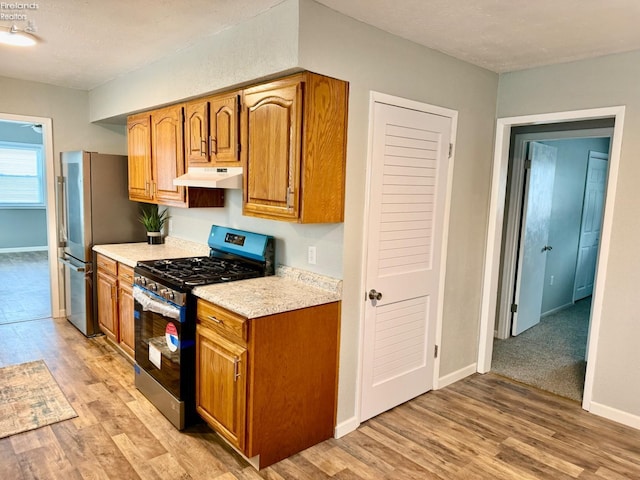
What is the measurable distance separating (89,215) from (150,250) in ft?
2.32

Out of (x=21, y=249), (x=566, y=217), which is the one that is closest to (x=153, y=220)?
(x=566, y=217)

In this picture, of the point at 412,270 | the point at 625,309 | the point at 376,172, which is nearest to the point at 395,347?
the point at 412,270

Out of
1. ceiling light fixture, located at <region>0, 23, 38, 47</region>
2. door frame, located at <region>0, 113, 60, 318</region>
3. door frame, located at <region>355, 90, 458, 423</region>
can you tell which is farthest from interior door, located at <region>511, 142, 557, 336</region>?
door frame, located at <region>0, 113, 60, 318</region>

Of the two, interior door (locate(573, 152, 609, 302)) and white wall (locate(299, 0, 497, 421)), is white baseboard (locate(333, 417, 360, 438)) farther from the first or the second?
interior door (locate(573, 152, 609, 302))

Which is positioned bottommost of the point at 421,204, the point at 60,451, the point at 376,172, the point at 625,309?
the point at 60,451

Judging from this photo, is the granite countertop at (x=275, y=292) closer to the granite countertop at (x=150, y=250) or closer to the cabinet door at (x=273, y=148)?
the cabinet door at (x=273, y=148)

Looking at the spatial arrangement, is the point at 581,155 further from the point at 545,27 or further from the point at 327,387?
the point at 327,387

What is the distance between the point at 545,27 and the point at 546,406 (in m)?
2.48

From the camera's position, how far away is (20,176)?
8477 mm

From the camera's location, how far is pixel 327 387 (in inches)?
99.8

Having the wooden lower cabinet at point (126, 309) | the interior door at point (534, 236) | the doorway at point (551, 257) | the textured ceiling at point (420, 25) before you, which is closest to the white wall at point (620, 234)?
the textured ceiling at point (420, 25)

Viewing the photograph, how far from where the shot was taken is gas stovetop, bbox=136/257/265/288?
2.64m

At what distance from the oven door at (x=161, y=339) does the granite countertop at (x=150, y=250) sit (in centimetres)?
51

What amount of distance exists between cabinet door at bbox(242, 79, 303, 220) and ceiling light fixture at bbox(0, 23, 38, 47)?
1.50 meters
